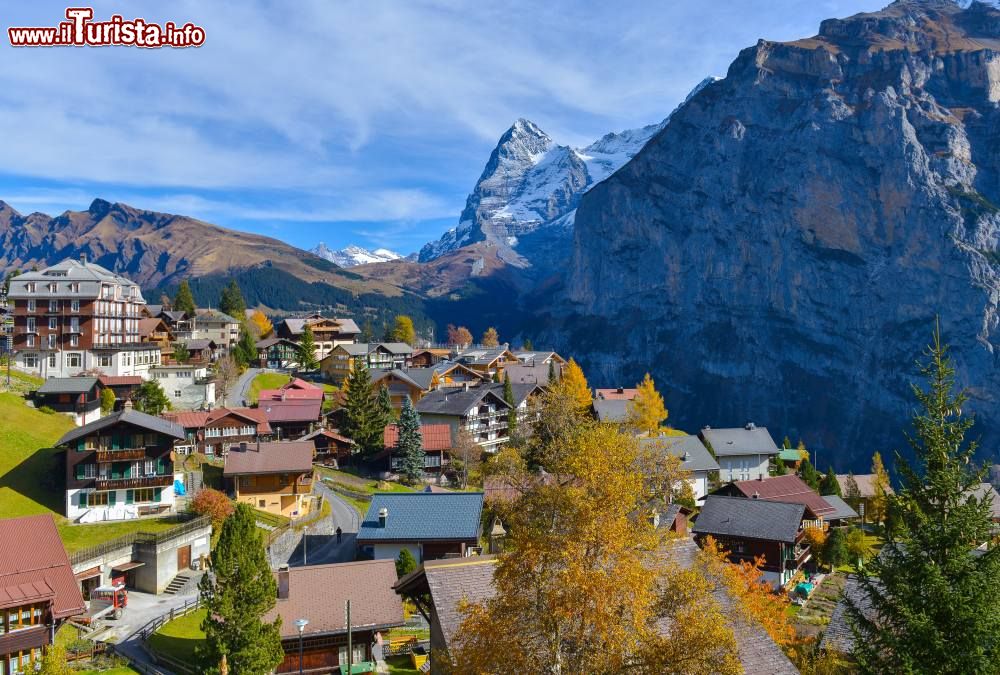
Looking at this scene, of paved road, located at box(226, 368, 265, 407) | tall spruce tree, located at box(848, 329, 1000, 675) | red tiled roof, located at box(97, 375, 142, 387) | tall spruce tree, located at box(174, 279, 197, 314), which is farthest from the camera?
tall spruce tree, located at box(174, 279, 197, 314)

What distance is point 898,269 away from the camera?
655 ft

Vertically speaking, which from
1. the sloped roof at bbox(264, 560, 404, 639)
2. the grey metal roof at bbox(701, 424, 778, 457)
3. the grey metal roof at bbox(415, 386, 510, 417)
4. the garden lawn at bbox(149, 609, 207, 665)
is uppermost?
the grey metal roof at bbox(415, 386, 510, 417)

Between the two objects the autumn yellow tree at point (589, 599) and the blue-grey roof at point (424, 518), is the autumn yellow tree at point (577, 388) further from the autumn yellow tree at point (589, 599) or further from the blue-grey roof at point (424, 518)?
the autumn yellow tree at point (589, 599)

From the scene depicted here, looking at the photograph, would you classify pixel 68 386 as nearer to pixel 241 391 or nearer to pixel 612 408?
pixel 241 391

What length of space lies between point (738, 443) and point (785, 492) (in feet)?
72.6

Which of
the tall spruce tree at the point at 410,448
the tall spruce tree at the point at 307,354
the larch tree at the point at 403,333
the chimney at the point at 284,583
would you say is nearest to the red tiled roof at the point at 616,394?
the tall spruce tree at the point at 410,448

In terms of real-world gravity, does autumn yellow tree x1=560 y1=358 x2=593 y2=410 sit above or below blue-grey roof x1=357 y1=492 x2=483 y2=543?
above

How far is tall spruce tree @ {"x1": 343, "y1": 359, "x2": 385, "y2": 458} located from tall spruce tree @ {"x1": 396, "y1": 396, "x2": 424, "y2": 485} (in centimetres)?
432

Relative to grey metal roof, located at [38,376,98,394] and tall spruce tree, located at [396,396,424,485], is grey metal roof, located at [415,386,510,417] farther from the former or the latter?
grey metal roof, located at [38,376,98,394]

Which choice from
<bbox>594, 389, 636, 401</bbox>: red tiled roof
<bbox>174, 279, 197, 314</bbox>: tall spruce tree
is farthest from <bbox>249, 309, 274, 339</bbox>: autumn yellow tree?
<bbox>594, 389, 636, 401</bbox>: red tiled roof

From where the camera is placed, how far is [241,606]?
28156 mm

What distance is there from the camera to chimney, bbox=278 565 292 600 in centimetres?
3381

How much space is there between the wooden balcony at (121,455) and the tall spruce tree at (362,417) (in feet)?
91.9

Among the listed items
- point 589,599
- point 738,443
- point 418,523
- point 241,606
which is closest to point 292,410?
point 418,523
